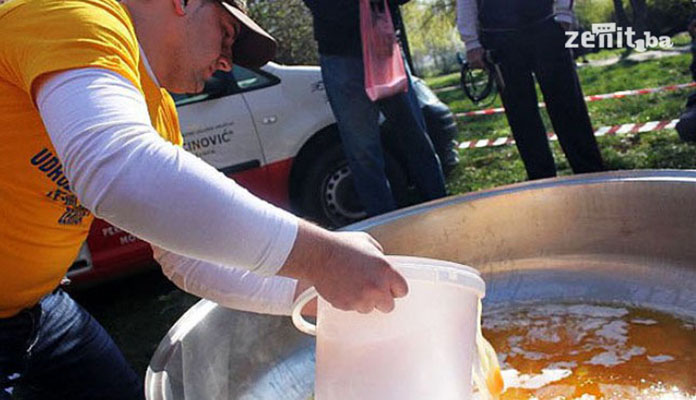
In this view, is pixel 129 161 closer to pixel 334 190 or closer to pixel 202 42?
pixel 202 42

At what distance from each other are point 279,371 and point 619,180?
1.07 meters

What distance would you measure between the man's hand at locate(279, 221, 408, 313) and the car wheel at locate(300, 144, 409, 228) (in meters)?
3.26

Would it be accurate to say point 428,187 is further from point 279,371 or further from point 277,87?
point 279,371

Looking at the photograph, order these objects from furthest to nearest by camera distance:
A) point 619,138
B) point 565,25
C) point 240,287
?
point 619,138
point 565,25
point 240,287

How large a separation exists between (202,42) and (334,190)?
10.0 feet

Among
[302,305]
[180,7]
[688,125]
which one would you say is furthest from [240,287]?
[688,125]

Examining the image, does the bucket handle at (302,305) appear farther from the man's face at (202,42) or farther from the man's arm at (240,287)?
the man's face at (202,42)

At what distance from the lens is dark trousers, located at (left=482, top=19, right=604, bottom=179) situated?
3.38m

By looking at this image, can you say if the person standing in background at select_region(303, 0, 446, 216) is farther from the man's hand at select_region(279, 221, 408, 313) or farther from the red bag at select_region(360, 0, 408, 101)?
the man's hand at select_region(279, 221, 408, 313)

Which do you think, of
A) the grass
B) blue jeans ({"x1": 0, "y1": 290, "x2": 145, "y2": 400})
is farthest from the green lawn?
blue jeans ({"x1": 0, "y1": 290, "x2": 145, "y2": 400})

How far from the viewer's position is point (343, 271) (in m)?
0.97

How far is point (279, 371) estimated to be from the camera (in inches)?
68.0

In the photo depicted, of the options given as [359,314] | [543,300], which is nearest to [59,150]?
[359,314]

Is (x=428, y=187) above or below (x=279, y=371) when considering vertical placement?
below
